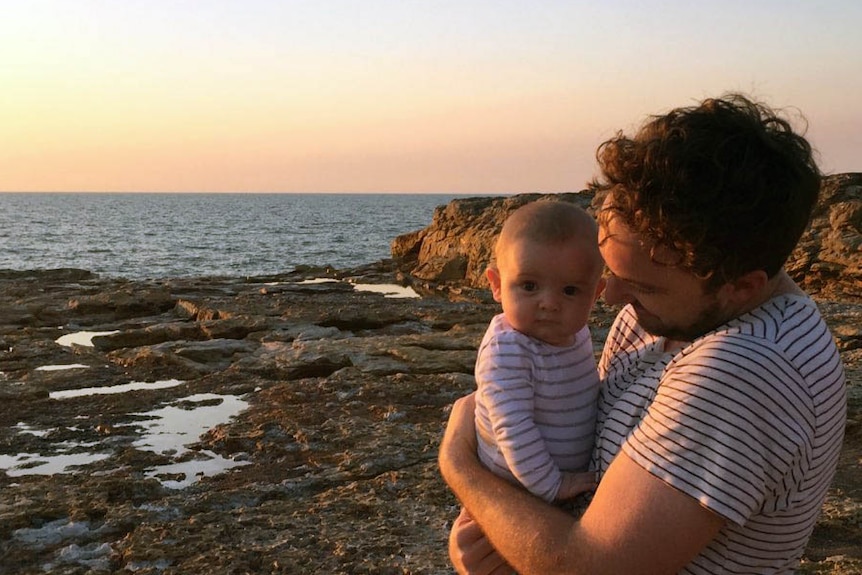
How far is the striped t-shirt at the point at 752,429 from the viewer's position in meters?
1.78

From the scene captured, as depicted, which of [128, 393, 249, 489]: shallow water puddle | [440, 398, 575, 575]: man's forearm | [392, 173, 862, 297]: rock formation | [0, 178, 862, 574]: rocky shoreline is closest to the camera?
[440, 398, 575, 575]: man's forearm

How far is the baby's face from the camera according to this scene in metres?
2.53

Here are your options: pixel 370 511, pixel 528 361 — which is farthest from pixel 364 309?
pixel 528 361

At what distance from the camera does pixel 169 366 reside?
9469 millimetres

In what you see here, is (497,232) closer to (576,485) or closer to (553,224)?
(553,224)

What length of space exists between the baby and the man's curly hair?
524mm

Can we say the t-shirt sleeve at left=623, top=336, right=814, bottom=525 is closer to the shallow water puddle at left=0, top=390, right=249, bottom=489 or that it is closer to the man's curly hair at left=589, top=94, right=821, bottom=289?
the man's curly hair at left=589, top=94, right=821, bottom=289

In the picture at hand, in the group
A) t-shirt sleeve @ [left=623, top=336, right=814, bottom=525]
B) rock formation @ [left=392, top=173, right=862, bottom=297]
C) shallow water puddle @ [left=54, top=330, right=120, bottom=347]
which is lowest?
shallow water puddle @ [left=54, top=330, right=120, bottom=347]

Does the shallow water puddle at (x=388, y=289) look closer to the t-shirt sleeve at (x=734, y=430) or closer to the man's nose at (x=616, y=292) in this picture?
the man's nose at (x=616, y=292)

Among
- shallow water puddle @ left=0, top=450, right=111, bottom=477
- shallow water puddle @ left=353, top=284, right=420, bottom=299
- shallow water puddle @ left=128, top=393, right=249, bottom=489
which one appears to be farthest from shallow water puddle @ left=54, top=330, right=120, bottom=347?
shallow water puddle @ left=353, top=284, right=420, bottom=299

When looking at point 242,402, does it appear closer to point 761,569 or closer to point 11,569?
point 11,569

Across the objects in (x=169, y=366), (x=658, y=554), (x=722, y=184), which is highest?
(x=722, y=184)

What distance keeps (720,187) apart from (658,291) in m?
0.33

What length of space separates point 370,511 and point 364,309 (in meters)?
8.28
